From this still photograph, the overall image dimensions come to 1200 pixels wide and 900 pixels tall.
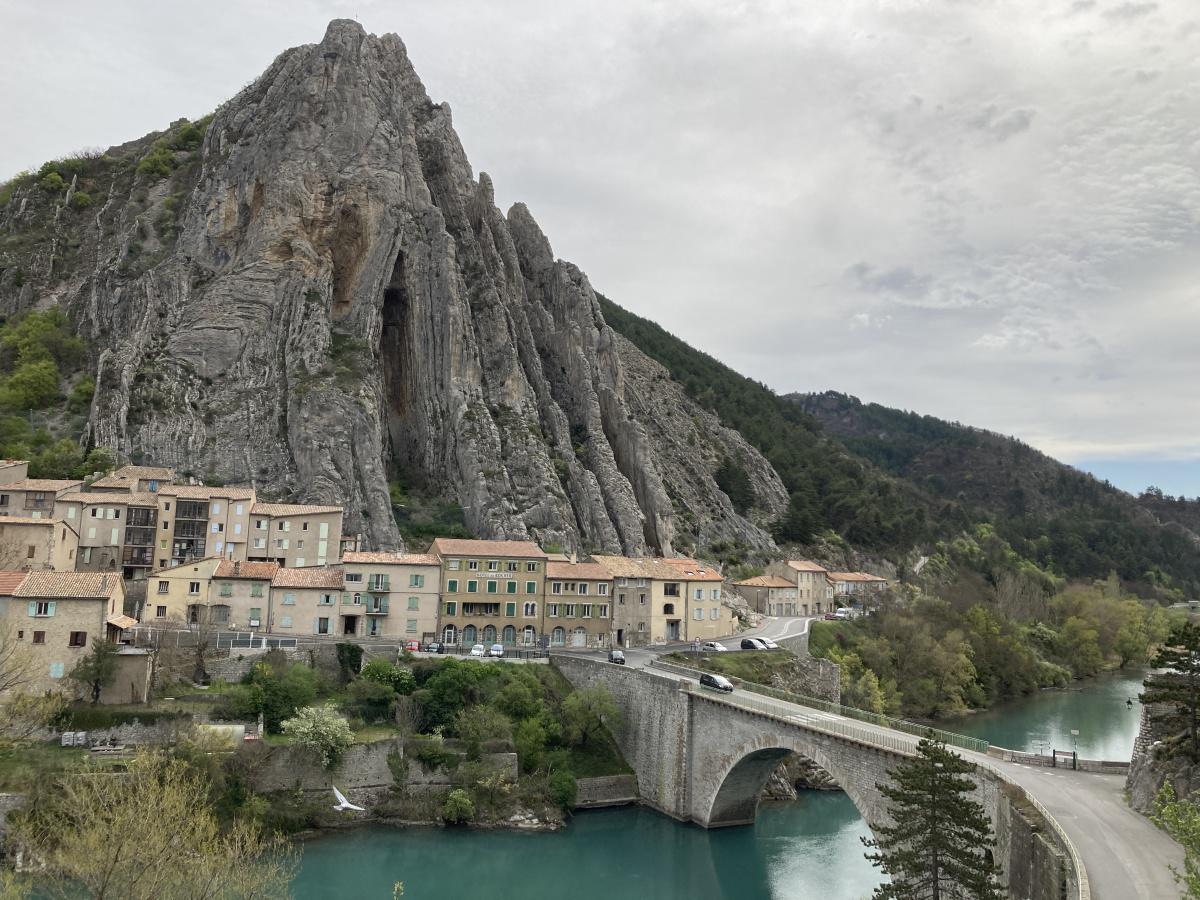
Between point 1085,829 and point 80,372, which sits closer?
point 1085,829

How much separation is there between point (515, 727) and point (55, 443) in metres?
56.2

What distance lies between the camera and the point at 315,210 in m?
93.2

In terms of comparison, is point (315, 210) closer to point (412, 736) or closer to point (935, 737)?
point (412, 736)

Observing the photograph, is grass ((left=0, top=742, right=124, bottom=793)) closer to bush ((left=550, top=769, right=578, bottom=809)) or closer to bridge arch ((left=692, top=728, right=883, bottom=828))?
bush ((left=550, top=769, right=578, bottom=809))

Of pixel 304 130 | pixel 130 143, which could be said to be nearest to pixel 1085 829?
pixel 304 130

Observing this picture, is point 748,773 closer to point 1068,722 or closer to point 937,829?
point 937,829

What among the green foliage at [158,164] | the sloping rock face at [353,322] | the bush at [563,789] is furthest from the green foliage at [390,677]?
the green foliage at [158,164]

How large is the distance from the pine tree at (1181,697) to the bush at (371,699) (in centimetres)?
3650

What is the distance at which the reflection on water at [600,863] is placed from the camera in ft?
129

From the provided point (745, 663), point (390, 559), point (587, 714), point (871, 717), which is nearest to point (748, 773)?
point (871, 717)

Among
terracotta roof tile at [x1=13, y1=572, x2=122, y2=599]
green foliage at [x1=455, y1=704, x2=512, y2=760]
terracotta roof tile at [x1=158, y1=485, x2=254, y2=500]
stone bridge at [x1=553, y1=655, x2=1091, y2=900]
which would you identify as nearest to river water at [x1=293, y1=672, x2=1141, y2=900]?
stone bridge at [x1=553, y1=655, x2=1091, y2=900]

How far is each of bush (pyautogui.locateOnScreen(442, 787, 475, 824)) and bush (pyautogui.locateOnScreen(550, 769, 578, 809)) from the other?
15.2 feet

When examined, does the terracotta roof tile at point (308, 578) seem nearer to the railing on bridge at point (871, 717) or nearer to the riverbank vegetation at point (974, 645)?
the railing on bridge at point (871, 717)

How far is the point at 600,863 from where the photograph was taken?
1697 inches
